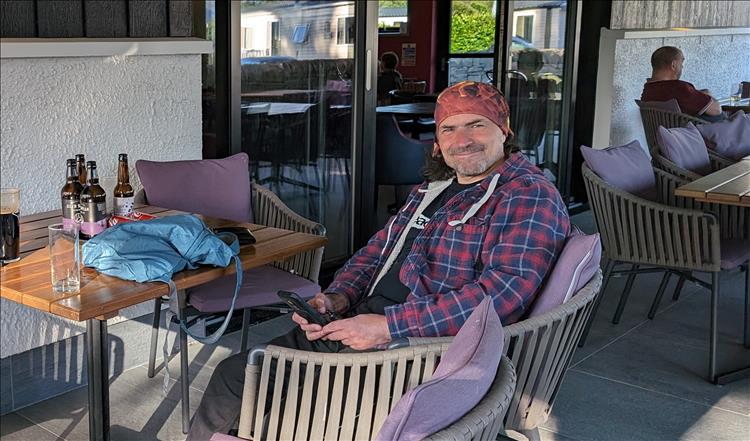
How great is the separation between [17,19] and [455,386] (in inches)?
92.3

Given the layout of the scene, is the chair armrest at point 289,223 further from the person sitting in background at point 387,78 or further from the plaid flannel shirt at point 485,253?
the person sitting in background at point 387,78

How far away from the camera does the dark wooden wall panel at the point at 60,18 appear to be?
10.4 feet

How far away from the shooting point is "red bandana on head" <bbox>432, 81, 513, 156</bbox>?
2504 millimetres

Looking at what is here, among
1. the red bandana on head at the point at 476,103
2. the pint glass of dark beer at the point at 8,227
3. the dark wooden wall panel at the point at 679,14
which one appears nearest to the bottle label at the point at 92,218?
the pint glass of dark beer at the point at 8,227

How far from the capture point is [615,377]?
12.2 ft

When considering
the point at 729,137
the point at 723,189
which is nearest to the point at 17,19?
the point at 723,189

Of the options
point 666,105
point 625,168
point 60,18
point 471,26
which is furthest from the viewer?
point 471,26

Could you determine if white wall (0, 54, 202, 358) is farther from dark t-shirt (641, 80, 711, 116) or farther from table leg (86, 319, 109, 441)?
dark t-shirt (641, 80, 711, 116)

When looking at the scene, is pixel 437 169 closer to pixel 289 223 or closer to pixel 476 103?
pixel 476 103

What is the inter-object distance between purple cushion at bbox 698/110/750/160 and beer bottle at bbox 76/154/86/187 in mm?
3803

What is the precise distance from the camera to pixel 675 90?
676 cm

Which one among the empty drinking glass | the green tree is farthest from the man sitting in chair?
the green tree

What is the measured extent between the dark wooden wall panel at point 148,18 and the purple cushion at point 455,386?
2438 millimetres

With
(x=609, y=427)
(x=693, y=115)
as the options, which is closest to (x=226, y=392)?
(x=609, y=427)
